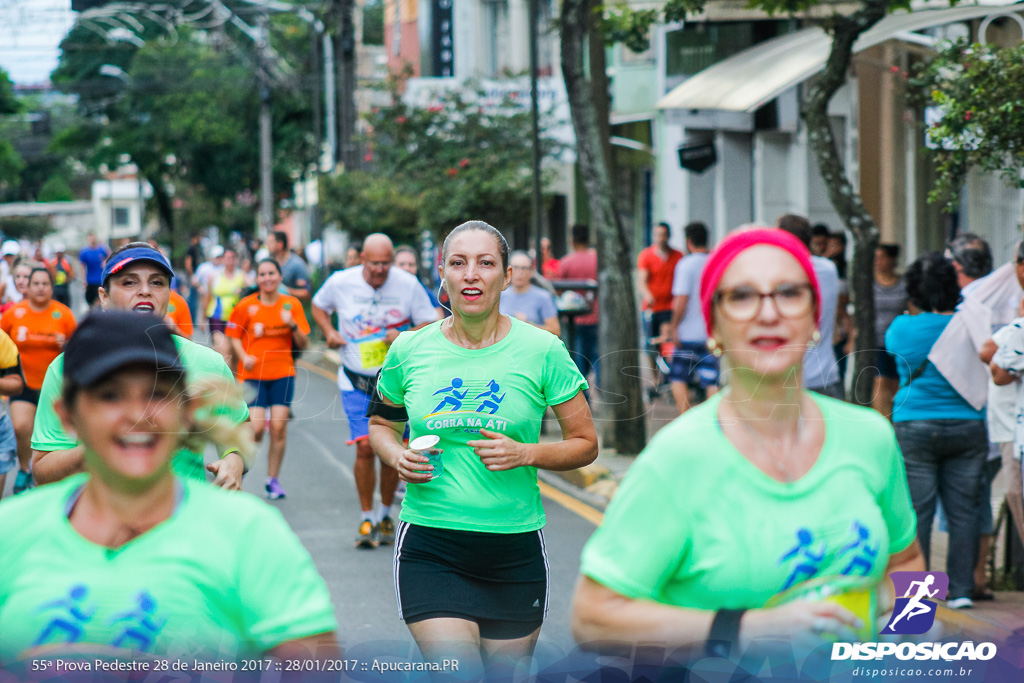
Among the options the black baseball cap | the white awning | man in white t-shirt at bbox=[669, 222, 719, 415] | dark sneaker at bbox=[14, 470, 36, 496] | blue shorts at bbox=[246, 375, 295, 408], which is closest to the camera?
the black baseball cap

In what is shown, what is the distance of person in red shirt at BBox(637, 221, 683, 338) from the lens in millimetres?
14570

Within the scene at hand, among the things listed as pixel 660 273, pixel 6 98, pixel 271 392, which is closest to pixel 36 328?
pixel 271 392

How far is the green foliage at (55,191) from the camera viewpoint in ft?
340

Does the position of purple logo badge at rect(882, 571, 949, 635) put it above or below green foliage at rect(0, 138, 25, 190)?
below

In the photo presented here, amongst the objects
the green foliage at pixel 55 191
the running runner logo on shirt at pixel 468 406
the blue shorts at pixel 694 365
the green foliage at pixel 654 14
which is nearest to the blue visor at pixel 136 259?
the running runner logo on shirt at pixel 468 406

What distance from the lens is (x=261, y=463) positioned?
38.7 ft

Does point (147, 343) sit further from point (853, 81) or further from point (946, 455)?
point (853, 81)

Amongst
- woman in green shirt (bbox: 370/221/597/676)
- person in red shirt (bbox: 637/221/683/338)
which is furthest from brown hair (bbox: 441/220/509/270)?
person in red shirt (bbox: 637/221/683/338)

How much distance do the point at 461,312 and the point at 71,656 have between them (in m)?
2.19

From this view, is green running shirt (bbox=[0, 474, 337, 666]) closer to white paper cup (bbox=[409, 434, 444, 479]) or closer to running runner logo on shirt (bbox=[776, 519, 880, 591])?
running runner logo on shirt (bbox=[776, 519, 880, 591])

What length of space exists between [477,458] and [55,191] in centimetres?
10817

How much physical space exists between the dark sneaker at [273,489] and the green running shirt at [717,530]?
7945 mm

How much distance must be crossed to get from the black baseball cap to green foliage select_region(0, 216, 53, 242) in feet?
297

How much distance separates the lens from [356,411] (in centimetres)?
907
